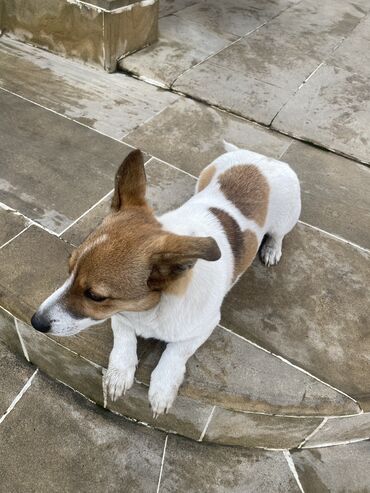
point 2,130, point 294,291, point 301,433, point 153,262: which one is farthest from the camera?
point 2,130

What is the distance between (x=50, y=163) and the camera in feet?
12.1

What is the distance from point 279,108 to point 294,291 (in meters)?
2.42

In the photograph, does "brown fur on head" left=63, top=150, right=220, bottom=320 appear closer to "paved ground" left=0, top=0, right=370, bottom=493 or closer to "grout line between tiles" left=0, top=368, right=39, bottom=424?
"paved ground" left=0, top=0, right=370, bottom=493

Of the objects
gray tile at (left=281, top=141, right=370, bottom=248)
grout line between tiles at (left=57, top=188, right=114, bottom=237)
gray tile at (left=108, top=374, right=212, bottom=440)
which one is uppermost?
grout line between tiles at (left=57, top=188, right=114, bottom=237)

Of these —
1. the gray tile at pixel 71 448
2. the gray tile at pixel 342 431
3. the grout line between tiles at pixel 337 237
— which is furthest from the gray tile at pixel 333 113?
the gray tile at pixel 71 448

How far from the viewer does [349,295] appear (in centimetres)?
308

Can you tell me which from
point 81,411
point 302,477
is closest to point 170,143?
point 81,411

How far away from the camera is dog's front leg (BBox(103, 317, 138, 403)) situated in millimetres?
2426

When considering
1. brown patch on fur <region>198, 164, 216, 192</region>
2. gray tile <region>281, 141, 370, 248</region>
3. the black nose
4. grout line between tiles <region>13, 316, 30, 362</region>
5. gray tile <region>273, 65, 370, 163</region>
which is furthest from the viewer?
gray tile <region>273, 65, 370, 163</region>

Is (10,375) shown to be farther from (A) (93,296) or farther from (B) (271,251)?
(B) (271,251)

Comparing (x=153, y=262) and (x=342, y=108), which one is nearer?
(x=153, y=262)

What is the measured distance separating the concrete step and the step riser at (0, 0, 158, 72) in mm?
771

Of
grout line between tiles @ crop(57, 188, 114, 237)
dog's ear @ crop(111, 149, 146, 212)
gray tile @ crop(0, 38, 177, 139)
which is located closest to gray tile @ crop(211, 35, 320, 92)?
gray tile @ crop(0, 38, 177, 139)

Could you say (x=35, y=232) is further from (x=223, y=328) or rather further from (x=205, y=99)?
(x=205, y=99)
